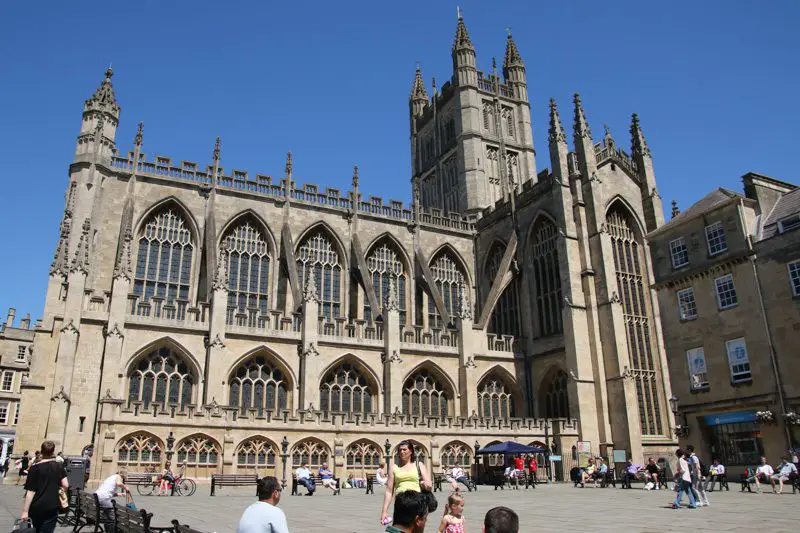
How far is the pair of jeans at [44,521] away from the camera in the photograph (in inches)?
286

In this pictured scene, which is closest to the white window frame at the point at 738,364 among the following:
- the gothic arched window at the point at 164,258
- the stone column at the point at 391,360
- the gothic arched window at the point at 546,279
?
the gothic arched window at the point at 546,279

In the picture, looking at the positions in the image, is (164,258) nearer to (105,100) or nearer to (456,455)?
(105,100)

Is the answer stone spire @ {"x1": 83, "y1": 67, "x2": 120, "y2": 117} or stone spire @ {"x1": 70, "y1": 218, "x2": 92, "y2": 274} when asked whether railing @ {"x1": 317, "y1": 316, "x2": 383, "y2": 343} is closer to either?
stone spire @ {"x1": 70, "y1": 218, "x2": 92, "y2": 274}

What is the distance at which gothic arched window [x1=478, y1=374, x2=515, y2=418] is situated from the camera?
3303 centimetres

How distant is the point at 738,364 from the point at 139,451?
2178cm

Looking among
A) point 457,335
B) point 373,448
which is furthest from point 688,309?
point 373,448

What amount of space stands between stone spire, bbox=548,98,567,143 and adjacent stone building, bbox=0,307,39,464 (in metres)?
43.1

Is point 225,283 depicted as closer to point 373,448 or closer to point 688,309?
point 373,448

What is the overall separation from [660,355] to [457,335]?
395 inches

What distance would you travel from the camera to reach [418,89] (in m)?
58.8

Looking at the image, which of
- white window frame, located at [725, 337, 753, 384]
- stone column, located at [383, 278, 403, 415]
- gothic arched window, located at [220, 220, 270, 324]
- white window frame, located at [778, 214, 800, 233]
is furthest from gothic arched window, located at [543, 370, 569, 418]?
gothic arched window, located at [220, 220, 270, 324]

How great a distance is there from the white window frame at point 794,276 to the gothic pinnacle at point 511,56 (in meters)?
35.1

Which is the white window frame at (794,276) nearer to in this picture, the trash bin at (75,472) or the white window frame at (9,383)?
the trash bin at (75,472)

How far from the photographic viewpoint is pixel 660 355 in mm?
32125
